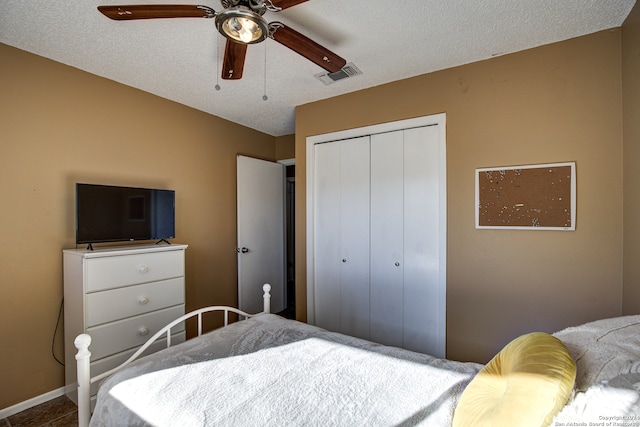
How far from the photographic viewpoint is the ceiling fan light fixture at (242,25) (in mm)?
1268

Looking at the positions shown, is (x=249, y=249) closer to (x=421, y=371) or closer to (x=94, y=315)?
(x=94, y=315)

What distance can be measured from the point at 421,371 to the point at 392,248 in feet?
4.53

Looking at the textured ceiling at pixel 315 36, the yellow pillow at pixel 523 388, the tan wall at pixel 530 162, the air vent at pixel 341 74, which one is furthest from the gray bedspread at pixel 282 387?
the air vent at pixel 341 74

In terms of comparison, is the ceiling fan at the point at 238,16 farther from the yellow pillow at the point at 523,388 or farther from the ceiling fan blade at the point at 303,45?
the yellow pillow at the point at 523,388

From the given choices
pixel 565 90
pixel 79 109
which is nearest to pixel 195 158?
pixel 79 109

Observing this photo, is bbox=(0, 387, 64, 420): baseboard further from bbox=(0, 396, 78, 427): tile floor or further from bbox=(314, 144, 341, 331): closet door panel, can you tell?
bbox=(314, 144, 341, 331): closet door panel

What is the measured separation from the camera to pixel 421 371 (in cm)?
132

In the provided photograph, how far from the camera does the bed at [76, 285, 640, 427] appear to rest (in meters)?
0.78

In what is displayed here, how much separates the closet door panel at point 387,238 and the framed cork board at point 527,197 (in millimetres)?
630

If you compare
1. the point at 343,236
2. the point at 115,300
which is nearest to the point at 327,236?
the point at 343,236

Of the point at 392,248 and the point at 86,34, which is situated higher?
the point at 86,34

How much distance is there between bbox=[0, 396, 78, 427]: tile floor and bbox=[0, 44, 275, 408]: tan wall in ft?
0.32

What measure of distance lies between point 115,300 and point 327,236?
1.76 metres

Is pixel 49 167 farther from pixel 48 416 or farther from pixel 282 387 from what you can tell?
pixel 282 387
